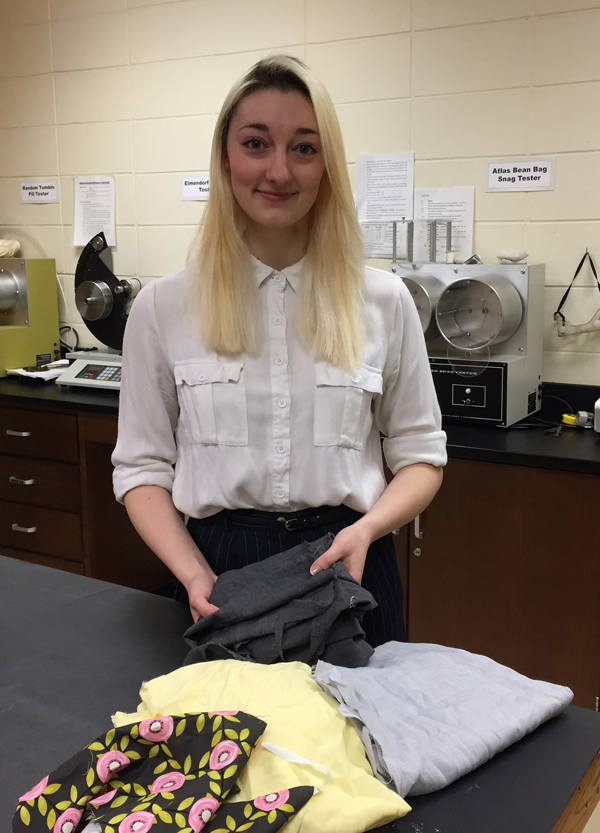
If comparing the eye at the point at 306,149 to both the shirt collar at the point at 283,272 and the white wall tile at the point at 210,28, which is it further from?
the white wall tile at the point at 210,28

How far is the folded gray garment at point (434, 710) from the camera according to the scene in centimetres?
80

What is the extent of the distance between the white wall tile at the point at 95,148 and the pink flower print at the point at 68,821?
2.90 metres

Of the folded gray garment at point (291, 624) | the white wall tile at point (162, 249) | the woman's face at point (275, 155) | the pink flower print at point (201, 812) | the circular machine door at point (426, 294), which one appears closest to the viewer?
the pink flower print at point (201, 812)

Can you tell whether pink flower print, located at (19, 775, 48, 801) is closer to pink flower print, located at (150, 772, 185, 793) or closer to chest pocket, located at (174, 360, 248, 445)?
pink flower print, located at (150, 772, 185, 793)

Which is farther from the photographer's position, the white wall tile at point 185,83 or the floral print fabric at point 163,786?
the white wall tile at point 185,83

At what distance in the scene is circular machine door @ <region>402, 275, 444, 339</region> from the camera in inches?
93.4

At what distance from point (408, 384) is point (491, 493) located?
894 mm

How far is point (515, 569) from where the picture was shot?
2170 millimetres

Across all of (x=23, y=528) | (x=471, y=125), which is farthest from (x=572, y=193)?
(x=23, y=528)

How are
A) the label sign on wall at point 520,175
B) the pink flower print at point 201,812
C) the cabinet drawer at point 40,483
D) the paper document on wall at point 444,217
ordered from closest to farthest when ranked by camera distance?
the pink flower print at point 201,812
the label sign on wall at point 520,175
the paper document on wall at point 444,217
the cabinet drawer at point 40,483

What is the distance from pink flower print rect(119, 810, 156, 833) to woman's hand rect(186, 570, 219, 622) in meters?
0.37

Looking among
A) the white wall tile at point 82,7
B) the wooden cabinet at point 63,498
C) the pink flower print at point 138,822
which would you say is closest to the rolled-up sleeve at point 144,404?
the pink flower print at point 138,822

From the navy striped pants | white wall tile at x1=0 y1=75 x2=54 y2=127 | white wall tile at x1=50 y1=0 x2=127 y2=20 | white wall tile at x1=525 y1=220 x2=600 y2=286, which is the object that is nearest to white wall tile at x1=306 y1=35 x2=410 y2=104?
white wall tile at x1=525 y1=220 x2=600 y2=286

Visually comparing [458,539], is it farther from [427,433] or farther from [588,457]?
[427,433]
